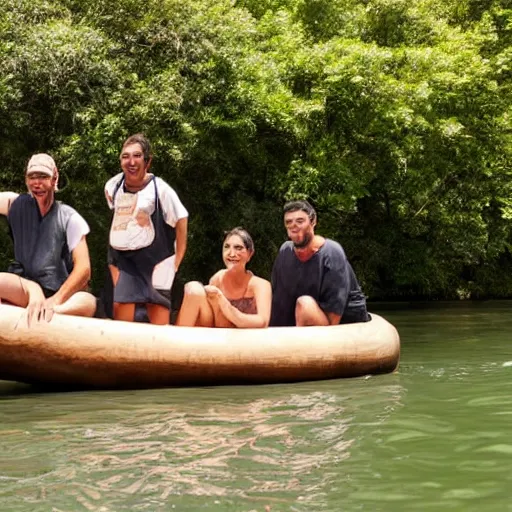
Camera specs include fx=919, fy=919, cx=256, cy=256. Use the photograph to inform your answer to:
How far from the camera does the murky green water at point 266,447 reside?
2.98 m

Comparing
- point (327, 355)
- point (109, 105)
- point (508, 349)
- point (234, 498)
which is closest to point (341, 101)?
point (109, 105)

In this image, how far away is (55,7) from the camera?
15031mm

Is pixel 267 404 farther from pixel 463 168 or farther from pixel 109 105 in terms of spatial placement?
pixel 463 168

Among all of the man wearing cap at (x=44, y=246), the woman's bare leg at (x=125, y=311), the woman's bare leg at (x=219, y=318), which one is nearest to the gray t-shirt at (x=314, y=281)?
the woman's bare leg at (x=219, y=318)

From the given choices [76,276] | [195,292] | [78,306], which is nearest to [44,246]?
[76,276]

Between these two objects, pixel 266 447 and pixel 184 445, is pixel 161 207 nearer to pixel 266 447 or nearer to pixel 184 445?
pixel 184 445

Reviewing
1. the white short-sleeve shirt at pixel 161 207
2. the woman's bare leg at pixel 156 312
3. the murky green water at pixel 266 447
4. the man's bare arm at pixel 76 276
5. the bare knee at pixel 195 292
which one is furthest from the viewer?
the woman's bare leg at pixel 156 312

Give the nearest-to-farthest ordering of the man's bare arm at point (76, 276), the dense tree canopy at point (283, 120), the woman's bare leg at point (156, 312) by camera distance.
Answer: the man's bare arm at point (76, 276) < the woman's bare leg at point (156, 312) < the dense tree canopy at point (283, 120)

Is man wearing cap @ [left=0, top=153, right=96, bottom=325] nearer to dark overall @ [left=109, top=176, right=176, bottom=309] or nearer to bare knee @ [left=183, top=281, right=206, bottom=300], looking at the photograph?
dark overall @ [left=109, top=176, right=176, bottom=309]

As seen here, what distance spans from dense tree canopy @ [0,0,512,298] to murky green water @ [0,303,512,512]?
8833 mm

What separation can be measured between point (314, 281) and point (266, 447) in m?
2.43

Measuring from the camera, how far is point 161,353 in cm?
543

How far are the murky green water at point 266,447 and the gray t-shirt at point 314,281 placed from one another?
575mm

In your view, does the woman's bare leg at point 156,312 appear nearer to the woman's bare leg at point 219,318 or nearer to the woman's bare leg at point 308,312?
the woman's bare leg at point 219,318
